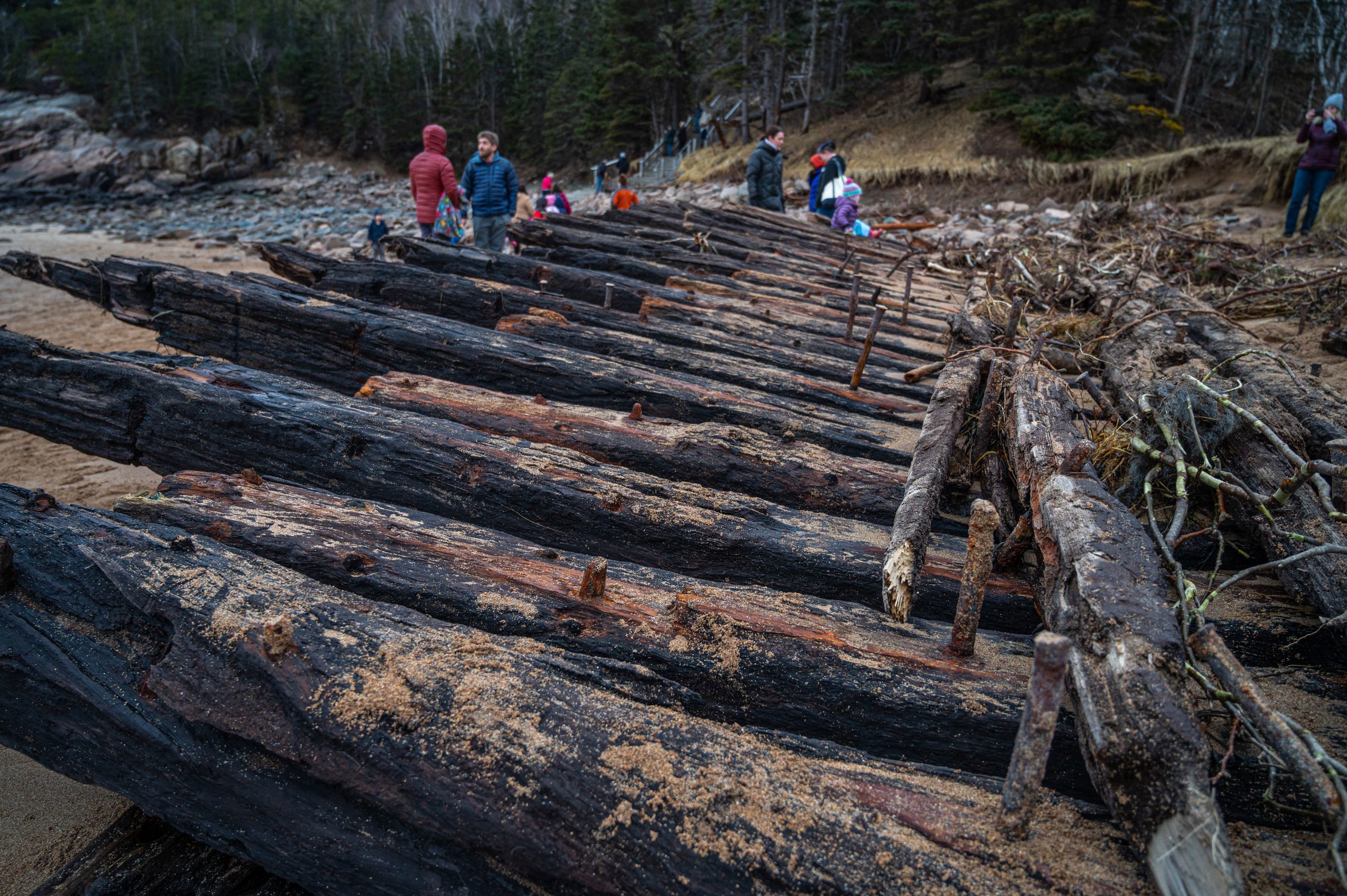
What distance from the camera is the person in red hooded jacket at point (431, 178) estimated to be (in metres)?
8.47

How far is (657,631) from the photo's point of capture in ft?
6.24

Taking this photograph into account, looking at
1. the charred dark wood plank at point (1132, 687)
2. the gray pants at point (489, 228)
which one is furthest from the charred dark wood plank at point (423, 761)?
the gray pants at point (489, 228)

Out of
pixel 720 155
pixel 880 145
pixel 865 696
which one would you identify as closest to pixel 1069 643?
pixel 865 696

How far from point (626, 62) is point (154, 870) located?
42.0m

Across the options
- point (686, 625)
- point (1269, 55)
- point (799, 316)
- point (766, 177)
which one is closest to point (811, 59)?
point (1269, 55)

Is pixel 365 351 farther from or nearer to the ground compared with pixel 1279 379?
nearer to the ground

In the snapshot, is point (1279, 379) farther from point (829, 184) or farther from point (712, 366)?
point (829, 184)

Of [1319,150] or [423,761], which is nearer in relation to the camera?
[423,761]

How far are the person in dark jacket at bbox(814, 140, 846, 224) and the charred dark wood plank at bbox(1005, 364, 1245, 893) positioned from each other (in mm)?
10974

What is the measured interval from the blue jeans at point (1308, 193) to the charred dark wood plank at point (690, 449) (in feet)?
36.8

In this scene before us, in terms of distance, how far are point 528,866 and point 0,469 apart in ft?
24.3

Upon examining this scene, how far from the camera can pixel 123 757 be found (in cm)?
167

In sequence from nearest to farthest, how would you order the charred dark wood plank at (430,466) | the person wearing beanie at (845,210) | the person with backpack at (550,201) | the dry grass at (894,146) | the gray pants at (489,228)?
the charred dark wood plank at (430,466), the gray pants at (489,228), the person wearing beanie at (845,210), the person with backpack at (550,201), the dry grass at (894,146)

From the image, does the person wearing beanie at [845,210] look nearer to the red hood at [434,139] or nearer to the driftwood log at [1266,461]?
the red hood at [434,139]
